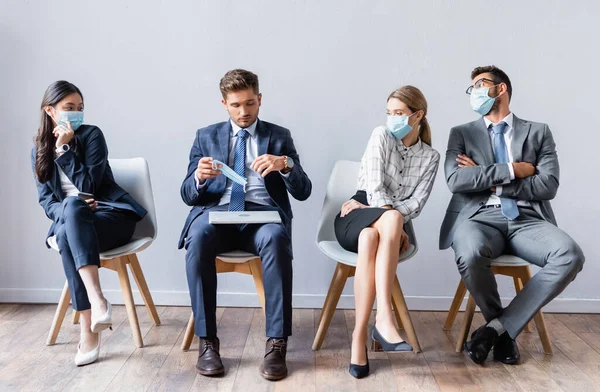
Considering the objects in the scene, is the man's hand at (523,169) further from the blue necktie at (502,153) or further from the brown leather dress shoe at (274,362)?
the brown leather dress shoe at (274,362)

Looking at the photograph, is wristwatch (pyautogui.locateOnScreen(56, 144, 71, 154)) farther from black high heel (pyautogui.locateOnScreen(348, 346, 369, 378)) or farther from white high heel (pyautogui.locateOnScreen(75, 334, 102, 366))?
black high heel (pyautogui.locateOnScreen(348, 346, 369, 378))

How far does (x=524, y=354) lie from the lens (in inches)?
102

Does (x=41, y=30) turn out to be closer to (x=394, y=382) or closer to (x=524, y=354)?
(x=394, y=382)

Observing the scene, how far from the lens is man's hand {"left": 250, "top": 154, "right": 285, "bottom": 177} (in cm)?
244

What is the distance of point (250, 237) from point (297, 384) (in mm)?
613

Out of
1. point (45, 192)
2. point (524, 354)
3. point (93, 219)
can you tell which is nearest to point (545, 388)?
point (524, 354)

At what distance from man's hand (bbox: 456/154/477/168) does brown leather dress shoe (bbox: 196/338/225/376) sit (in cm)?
130

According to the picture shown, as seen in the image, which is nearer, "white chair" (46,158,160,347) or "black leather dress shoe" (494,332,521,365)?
"black leather dress shoe" (494,332,521,365)

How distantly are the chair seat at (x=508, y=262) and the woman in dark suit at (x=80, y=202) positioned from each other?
61.1 inches

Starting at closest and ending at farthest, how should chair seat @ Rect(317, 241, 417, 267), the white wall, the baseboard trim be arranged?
chair seat @ Rect(317, 241, 417, 267), the white wall, the baseboard trim

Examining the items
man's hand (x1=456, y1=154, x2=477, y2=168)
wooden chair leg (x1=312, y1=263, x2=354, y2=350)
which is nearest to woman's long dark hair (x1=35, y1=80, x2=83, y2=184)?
wooden chair leg (x1=312, y1=263, x2=354, y2=350)

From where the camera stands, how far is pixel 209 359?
7.54 ft

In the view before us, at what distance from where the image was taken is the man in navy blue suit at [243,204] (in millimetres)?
2326

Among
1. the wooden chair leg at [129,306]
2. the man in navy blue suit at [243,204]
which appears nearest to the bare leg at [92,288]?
the wooden chair leg at [129,306]
